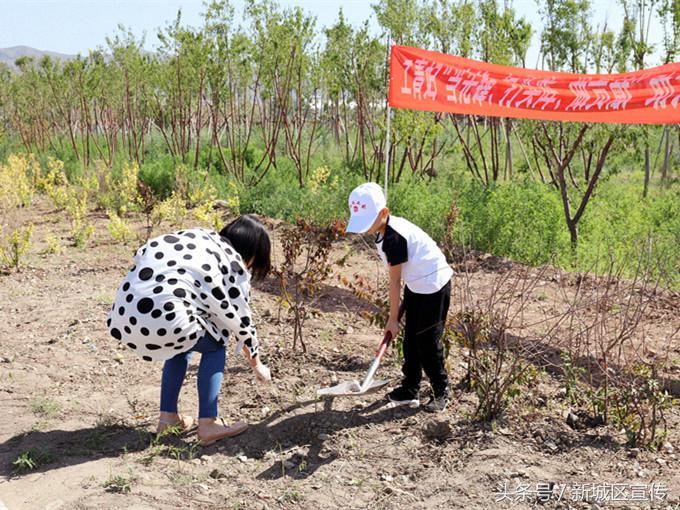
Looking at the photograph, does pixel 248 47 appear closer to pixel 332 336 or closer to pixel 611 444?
pixel 332 336

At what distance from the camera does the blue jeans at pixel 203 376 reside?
298 cm

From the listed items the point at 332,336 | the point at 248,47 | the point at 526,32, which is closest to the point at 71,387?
the point at 332,336

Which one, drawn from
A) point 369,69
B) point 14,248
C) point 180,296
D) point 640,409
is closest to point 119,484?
point 180,296

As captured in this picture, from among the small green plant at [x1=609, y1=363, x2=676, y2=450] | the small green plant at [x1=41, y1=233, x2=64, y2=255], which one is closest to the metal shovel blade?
the small green plant at [x1=609, y1=363, x2=676, y2=450]

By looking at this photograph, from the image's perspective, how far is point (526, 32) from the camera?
9.53m

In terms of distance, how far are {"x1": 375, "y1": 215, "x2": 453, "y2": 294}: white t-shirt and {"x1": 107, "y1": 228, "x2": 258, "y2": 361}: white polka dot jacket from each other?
66 cm

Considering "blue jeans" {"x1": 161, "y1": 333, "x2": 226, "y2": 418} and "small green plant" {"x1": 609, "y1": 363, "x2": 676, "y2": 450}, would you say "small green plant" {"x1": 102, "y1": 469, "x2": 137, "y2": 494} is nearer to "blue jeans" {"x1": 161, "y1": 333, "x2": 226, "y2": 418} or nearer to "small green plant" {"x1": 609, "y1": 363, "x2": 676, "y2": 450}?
"blue jeans" {"x1": 161, "y1": 333, "x2": 226, "y2": 418}

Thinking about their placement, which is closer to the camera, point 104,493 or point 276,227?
point 104,493

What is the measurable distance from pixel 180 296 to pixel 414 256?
1051 mm

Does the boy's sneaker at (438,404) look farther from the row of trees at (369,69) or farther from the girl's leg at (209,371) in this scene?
the row of trees at (369,69)

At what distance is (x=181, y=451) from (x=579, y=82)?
5.10 metres

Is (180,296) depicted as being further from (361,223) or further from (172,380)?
(361,223)

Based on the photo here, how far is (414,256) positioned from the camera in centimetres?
316

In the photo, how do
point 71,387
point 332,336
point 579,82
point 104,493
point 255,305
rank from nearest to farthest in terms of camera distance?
point 104,493 < point 71,387 < point 332,336 < point 255,305 < point 579,82
